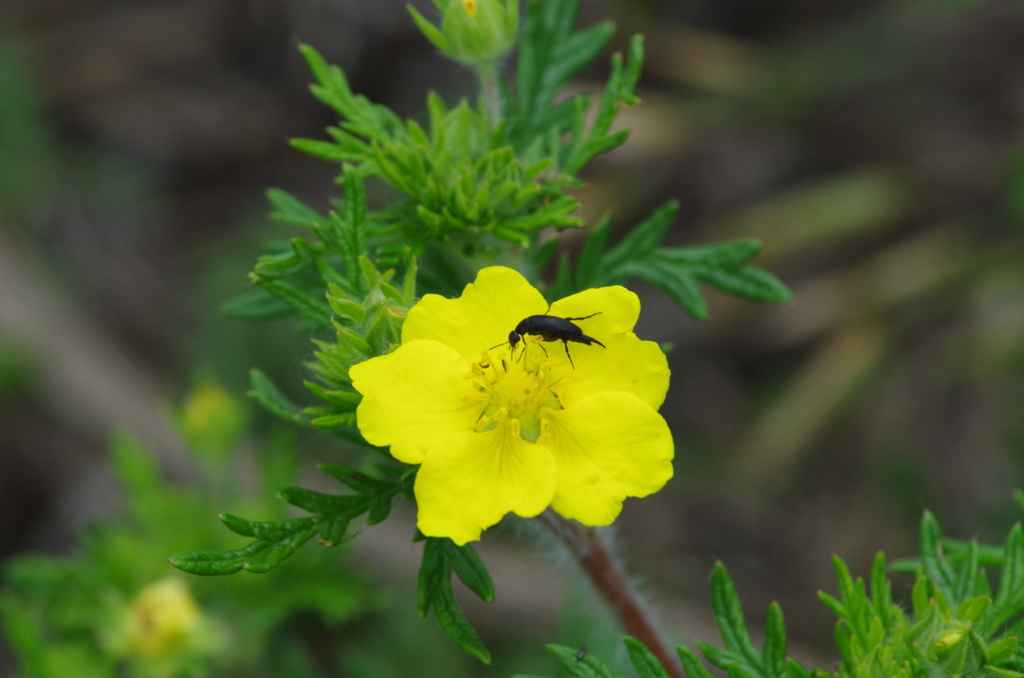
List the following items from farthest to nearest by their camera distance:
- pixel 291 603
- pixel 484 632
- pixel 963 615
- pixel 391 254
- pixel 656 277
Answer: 1. pixel 484 632
2. pixel 291 603
3. pixel 656 277
4. pixel 391 254
5. pixel 963 615

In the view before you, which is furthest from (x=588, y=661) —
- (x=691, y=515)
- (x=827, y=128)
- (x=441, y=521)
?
(x=827, y=128)

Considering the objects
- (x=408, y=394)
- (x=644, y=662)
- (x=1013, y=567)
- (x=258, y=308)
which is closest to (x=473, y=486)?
(x=408, y=394)

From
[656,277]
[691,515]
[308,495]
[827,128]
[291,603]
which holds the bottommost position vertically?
[691,515]

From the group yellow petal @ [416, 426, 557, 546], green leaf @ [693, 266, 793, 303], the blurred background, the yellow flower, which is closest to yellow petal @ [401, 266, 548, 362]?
the yellow flower

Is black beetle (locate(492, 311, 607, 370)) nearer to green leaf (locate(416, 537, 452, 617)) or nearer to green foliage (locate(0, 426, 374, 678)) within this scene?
green leaf (locate(416, 537, 452, 617))

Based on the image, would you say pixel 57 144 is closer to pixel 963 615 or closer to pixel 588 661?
pixel 588 661

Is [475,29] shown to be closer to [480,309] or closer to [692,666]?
[480,309]

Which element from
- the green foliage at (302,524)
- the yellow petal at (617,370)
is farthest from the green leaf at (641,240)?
the green foliage at (302,524)
